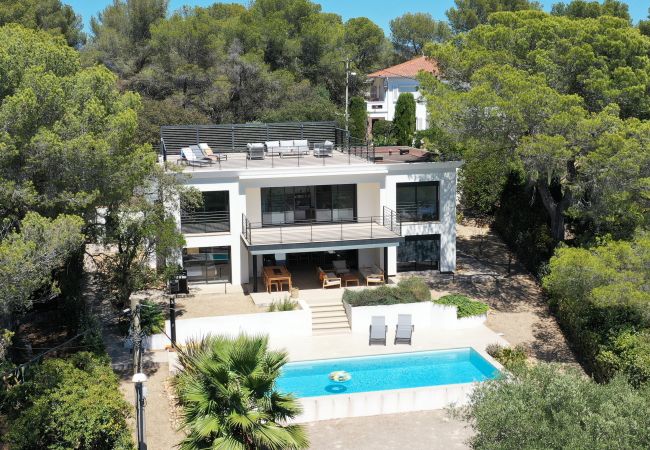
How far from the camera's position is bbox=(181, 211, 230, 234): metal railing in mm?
29453

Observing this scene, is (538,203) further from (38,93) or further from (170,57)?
(170,57)

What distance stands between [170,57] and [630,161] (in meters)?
35.1

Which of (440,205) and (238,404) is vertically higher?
(440,205)

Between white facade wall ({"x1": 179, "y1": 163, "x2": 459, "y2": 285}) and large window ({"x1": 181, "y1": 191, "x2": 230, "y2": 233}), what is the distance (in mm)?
269

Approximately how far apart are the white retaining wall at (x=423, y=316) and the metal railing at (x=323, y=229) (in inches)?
141

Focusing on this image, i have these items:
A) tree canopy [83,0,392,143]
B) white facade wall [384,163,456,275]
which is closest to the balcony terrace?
white facade wall [384,163,456,275]

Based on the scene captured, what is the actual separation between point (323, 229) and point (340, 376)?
921cm

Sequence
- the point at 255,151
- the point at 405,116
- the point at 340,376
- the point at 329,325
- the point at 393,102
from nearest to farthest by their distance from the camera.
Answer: the point at 340,376
the point at 329,325
the point at 255,151
the point at 405,116
the point at 393,102

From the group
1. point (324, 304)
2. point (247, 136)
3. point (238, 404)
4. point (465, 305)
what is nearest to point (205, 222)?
point (324, 304)

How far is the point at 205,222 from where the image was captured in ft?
96.9

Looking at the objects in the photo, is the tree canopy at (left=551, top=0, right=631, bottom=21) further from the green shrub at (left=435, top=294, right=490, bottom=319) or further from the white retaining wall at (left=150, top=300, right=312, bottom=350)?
the white retaining wall at (left=150, top=300, right=312, bottom=350)

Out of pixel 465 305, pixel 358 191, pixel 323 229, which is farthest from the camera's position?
pixel 358 191

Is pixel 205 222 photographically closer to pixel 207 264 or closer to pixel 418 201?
pixel 207 264

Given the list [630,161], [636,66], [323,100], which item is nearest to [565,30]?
[636,66]
